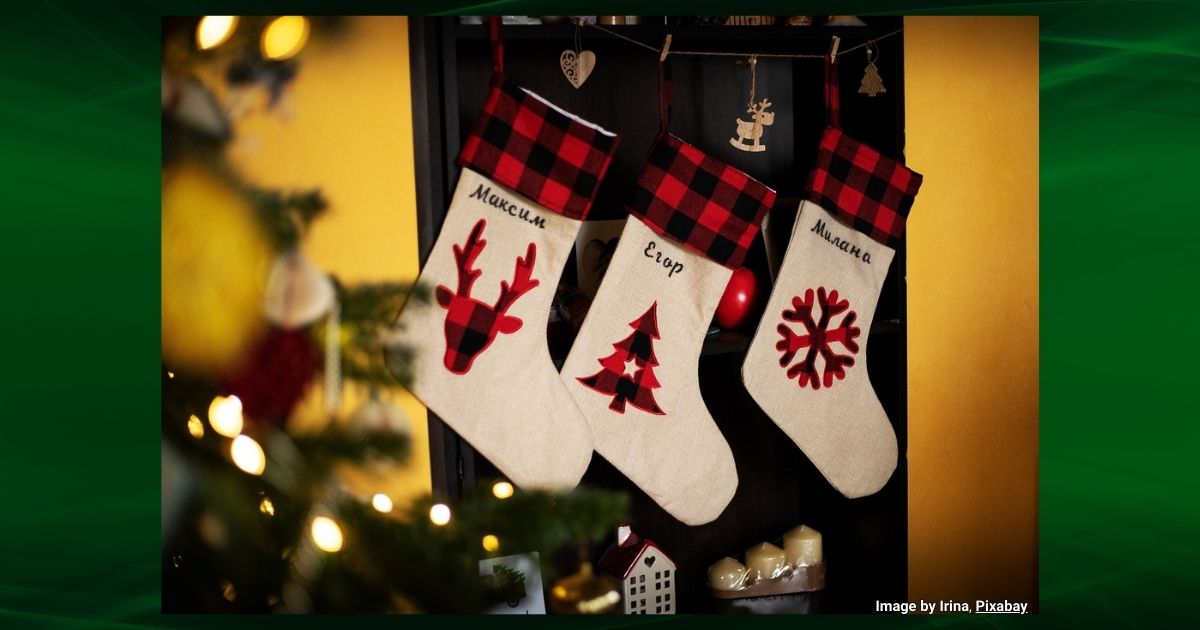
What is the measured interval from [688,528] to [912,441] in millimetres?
396

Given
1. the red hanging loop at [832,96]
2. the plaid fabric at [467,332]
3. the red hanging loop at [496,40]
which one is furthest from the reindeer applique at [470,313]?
the red hanging loop at [832,96]

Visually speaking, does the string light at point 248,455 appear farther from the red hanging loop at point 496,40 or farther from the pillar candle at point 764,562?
the pillar candle at point 764,562

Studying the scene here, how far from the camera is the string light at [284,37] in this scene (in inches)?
51.2

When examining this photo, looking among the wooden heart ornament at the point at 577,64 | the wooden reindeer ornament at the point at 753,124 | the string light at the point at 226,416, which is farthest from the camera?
the wooden reindeer ornament at the point at 753,124

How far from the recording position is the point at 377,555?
3.67ft

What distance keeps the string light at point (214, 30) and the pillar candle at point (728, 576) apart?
3.55 ft

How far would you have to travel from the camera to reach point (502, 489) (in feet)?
4.74

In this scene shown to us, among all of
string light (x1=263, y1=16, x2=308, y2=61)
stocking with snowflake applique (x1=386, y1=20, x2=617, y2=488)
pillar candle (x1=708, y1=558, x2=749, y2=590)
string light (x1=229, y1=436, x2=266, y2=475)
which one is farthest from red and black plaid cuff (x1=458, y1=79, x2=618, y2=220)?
pillar candle (x1=708, y1=558, x2=749, y2=590)

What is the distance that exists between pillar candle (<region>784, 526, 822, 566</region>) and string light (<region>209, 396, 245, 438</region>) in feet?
2.97

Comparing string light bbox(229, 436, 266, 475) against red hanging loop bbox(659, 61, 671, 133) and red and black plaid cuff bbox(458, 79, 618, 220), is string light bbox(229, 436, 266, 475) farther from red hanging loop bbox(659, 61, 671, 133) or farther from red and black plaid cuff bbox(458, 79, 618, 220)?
red hanging loop bbox(659, 61, 671, 133)

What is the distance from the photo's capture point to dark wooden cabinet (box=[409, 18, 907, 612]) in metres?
1.52

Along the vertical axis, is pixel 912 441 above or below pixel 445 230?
below
